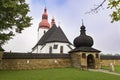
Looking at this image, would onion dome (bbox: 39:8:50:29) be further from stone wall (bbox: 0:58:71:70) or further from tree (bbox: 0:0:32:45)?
tree (bbox: 0:0:32:45)

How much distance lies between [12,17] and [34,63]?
11.9m

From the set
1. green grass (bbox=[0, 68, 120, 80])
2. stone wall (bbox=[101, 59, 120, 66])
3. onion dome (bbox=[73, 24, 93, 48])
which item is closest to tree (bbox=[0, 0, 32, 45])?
green grass (bbox=[0, 68, 120, 80])

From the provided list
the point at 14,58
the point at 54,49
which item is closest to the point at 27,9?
the point at 14,58

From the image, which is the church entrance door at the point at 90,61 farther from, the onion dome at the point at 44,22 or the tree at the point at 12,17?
the onion dome at the point at 44,22

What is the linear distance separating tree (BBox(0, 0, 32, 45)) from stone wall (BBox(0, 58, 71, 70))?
8329mm

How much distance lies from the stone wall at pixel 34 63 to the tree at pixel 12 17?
833cm

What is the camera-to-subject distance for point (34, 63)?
28.9 metres

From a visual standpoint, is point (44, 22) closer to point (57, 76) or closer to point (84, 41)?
point (84, 41)

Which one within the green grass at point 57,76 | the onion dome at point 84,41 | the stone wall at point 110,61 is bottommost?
the green grass at point 57,76

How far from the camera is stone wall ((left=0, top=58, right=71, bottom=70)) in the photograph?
26.9m

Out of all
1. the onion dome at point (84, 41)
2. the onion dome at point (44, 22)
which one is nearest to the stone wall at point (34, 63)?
the onion dome at point (84, 41)

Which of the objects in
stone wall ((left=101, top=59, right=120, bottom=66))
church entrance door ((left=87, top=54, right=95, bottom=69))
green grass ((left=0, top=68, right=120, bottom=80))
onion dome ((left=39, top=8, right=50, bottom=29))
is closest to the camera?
green grass ((left=0, top=68, right=120, bottom=80))

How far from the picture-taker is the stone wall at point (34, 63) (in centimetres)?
2695

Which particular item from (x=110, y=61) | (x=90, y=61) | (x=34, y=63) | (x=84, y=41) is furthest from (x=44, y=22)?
(x=34, y=63)
